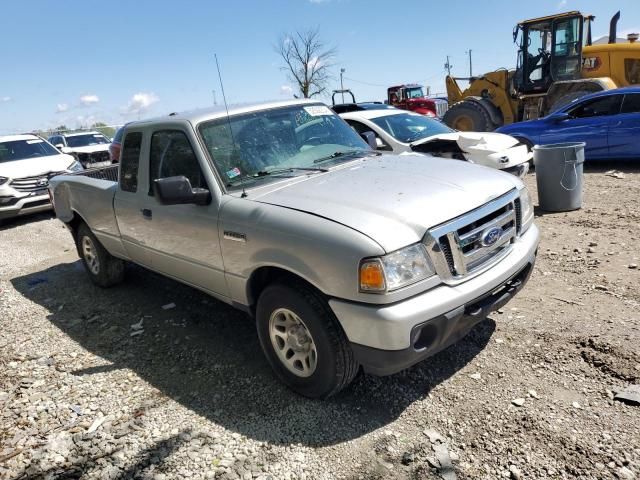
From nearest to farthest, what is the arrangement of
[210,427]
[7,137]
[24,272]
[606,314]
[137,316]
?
[210,427]
[606,314]
[137,316]
[24,272]
[7,137]

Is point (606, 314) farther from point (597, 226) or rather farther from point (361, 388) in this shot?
point (597, 226)

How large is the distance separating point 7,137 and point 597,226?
1200cm

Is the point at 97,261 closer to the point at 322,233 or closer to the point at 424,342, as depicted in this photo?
the point at 322,233

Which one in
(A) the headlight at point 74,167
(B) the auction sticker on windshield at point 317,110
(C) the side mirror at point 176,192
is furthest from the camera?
(A) the headlight at point 74,167

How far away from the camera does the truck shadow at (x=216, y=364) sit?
3.04m

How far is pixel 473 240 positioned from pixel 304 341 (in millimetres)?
1204

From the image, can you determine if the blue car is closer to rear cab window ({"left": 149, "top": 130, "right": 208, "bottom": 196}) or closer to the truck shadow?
the truck shadow

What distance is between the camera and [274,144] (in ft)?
12.5

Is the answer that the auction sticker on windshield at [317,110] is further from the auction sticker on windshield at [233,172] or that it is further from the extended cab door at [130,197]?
the extended cab door at [130,197]

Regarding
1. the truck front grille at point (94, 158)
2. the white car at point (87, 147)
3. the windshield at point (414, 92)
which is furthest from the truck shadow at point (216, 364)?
the windshield at point (414, 92)

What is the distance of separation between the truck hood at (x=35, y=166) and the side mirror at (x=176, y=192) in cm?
853

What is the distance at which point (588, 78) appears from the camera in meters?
12.7

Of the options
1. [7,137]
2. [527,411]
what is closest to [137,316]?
[527,411]

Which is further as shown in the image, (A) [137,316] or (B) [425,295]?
(A) [137,316]
